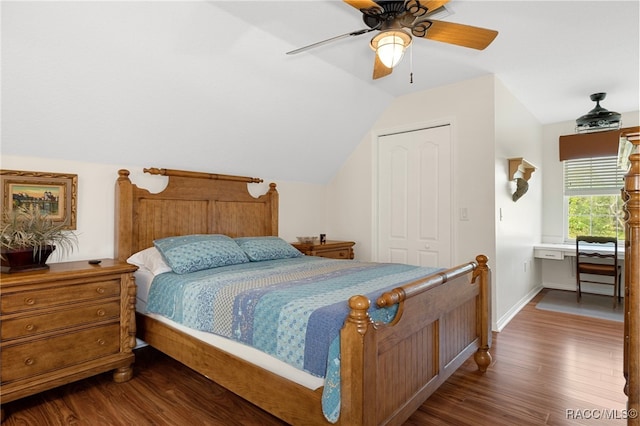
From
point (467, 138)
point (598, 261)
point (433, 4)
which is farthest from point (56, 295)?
point (598, 261)

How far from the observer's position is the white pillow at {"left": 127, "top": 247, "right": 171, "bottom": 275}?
264cm

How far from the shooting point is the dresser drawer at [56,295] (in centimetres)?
199

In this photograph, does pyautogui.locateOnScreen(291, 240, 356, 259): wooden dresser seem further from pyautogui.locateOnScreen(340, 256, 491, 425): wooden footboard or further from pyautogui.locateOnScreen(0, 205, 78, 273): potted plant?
pyautogui.locateOnScreen(0, 205, 78, 273): potted plant

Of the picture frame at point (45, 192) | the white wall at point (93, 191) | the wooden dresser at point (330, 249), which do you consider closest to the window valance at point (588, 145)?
the wooden dresser at point (330, 249)

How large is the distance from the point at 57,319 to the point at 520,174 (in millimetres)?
4488

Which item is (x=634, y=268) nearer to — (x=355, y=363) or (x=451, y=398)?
(x=355, y=363)

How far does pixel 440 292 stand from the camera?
77.9 inches

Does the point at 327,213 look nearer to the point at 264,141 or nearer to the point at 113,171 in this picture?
the point at 264,141

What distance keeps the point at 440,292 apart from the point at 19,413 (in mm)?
2508

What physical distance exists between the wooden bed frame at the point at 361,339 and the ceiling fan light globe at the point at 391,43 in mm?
1200

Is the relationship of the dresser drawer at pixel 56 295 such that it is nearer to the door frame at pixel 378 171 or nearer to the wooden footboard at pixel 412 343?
the wooden footboard at pixel 412 343

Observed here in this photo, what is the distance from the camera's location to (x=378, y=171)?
4371 mm

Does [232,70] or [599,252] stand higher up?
[232,70]

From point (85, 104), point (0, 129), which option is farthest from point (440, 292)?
point (0, 129)
